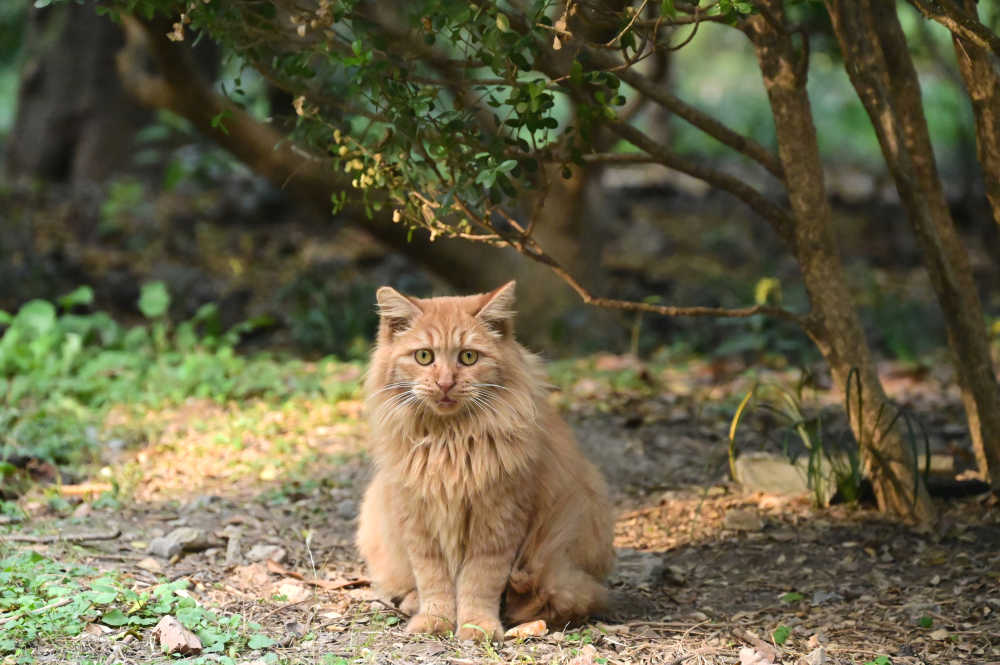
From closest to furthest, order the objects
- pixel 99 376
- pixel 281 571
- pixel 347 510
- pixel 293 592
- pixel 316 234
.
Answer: pixel 293 592 < pixel 281 571 < pixel 347 510 < pixel 99 376 < pixel 316 234

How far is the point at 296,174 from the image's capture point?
6.45 m

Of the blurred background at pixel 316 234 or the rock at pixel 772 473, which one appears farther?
the blurred background at pixel 316 234

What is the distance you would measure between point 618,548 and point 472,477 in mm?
1259

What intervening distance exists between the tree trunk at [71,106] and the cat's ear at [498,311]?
9.10 m

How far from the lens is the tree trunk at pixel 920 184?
3.82 meters

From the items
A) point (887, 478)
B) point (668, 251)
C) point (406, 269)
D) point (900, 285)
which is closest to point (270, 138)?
point (406, 269)

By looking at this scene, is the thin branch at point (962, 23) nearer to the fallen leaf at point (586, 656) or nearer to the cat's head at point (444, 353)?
the cat's head at point (444, 353)

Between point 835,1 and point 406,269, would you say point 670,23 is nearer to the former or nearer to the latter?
point 835,1

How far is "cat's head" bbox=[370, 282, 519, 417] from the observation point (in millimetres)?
3416

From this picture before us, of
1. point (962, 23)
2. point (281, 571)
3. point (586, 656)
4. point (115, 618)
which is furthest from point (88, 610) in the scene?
point (962, 23)

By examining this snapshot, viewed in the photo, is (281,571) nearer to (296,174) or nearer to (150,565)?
(150,565)

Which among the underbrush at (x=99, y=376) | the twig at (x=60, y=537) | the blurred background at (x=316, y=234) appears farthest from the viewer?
the blurred background at (x=316, y=234)

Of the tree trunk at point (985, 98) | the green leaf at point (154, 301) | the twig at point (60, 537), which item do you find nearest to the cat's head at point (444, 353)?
the twig at point (60, 537)

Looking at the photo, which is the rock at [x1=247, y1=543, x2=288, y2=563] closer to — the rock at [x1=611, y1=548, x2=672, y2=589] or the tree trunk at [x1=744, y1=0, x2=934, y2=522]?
the rock at [x1=611, y1=548, x2=672, y2=589]
